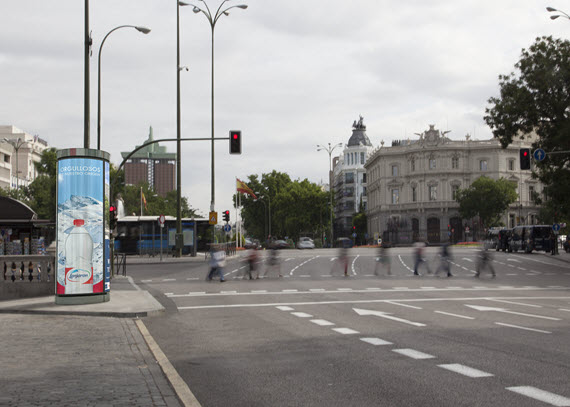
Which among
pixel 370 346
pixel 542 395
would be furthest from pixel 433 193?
pixel 542 395

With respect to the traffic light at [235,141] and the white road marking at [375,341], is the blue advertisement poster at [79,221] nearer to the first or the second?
the white road marking at [375,341]

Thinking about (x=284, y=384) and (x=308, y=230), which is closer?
(x=284, y=384)

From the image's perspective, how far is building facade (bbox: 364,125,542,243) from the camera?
111 metres

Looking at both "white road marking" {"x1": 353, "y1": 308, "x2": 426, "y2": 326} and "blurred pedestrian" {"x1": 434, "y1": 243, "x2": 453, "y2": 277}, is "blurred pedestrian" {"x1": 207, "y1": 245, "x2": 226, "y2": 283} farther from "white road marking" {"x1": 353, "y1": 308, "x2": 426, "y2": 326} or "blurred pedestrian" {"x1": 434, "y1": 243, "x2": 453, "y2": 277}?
"white road marking" {"x1": 353, "y1": 308, "x2": 426, "y2": 326}

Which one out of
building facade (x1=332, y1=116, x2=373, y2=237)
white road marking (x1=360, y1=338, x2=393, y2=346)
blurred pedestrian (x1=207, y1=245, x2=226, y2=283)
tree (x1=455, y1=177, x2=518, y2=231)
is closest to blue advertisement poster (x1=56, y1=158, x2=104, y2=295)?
white road marking (x1=360, y1=338, x2=393, y2=346)

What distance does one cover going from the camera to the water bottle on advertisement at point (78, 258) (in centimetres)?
1691

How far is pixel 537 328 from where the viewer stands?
464 inches

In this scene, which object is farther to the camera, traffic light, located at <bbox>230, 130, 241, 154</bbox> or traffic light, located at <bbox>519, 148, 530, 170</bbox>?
traffic light, located at <bbox>230, 130, 241, 154</bbox>

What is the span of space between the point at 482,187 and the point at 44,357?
97.2 metres

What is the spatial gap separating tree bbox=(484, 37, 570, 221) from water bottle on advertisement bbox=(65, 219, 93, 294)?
29.6 m

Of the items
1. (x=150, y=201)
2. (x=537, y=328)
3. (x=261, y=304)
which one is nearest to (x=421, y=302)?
(x=261, y=304)

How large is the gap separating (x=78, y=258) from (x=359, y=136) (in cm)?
16248

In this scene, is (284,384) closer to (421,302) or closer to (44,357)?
(44,357)

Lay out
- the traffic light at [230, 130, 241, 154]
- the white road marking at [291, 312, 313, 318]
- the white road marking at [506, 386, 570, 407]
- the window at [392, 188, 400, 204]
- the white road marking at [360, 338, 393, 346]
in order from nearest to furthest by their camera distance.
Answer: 1. the white road marking at [506, 386, 570, 407]
2. the white road marking at [360, 338, 393, 346]
3. the white road marking at [291, 312, 313, 318]
4. the traffic light at [230, 130, 241, 154]
5. the window at [392, 188, 400, 204]
